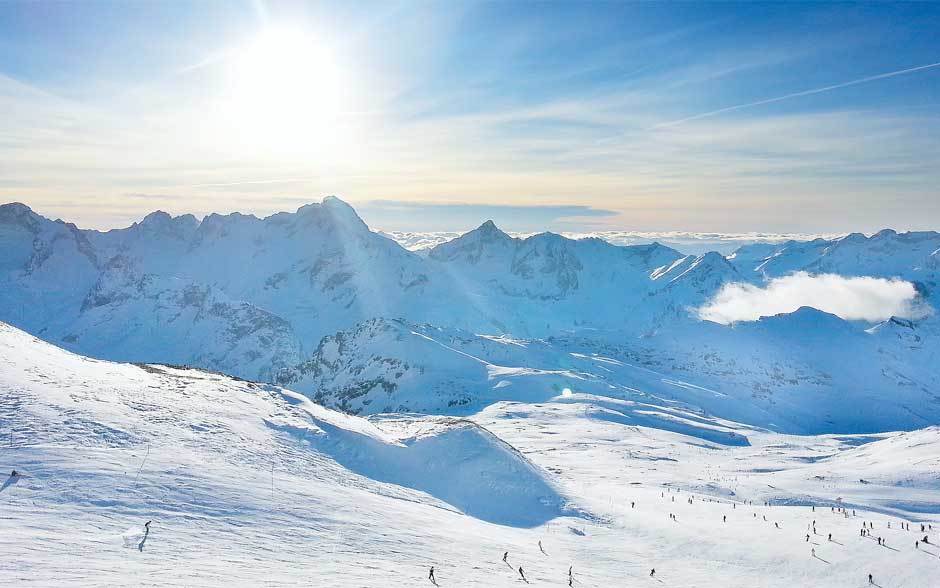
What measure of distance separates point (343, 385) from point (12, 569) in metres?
178

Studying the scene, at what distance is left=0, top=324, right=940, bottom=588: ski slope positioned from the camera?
867 inches

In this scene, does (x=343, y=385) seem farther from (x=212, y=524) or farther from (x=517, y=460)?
(x=212, y=524)

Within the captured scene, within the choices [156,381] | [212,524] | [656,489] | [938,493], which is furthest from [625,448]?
[212,524]

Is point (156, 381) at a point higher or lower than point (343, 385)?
higher

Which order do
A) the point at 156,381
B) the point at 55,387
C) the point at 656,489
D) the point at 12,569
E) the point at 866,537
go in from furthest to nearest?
1. the point at 656,489
2. the point at 156,381
3. the point at 55,387
4. the point at 866,537
5. the point at 12,569

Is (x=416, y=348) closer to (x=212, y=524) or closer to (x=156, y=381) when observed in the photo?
(x=156, y=381)

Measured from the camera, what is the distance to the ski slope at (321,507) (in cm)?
2202

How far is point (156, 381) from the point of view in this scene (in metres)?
47.0

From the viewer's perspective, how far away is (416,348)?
197500 mm

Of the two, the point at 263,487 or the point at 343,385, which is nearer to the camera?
the point at 263,487

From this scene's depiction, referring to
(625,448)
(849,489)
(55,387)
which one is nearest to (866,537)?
(849,489)

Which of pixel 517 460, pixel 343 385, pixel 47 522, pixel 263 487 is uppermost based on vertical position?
pixel 47 522

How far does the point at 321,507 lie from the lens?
102 ft

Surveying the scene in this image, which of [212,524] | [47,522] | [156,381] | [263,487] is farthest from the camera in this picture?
[156,381]
